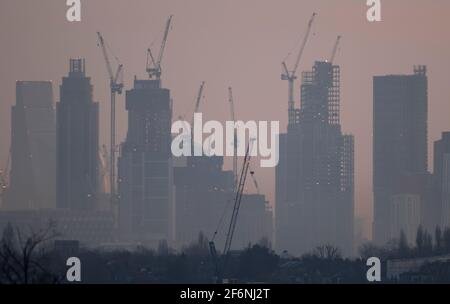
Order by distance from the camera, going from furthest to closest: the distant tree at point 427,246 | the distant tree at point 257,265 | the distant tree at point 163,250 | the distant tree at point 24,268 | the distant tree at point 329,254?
1. the distant tree at point 163,250
2. the distant tree at point 427,246
3. the distant tree at point 329,254
4. the distant tree at point 257,265
5. the distant tree at point 24,268

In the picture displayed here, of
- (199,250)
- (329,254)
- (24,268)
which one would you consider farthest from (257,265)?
(24,268)

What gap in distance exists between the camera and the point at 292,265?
4321 inches

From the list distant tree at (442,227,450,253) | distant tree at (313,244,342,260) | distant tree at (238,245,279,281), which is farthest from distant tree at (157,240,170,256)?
distant tree at (442,227,450,253)

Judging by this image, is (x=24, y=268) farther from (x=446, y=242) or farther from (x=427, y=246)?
(x=427, y=246)

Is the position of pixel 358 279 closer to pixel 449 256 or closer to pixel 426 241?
pixel 449 256

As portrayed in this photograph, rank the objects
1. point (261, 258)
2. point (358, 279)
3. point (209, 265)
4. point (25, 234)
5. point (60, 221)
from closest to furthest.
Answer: point (358, 279), point (261, 258), point (209, 265), point (25, 234), point (60, 221)

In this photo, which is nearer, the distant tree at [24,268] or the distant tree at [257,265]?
the distant tree at [24,268]

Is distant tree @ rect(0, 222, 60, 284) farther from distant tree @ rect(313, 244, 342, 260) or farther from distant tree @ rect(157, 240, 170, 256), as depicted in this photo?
distant tree @ rect(157, 240, 170, 256)

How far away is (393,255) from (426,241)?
2376cm

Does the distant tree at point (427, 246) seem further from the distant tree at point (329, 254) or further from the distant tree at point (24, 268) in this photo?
the distant tree at point (24, 268)

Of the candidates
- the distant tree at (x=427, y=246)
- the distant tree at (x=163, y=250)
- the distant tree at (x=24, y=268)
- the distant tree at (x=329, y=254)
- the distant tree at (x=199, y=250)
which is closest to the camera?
the distant tree at (x=24, y=268)

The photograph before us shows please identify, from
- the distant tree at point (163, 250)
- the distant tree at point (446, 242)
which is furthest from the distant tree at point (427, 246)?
the distant tree at point (163, 250)

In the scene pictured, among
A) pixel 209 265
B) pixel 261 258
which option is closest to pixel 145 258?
pixel 209 265

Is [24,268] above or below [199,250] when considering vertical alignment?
above
